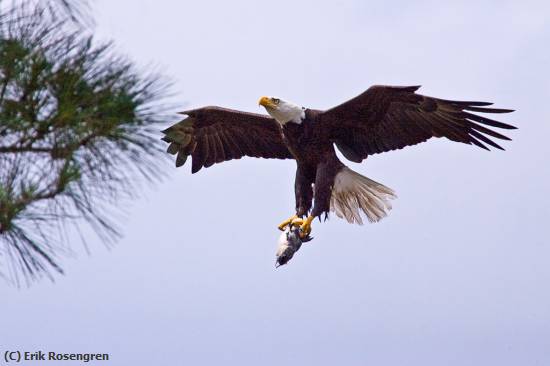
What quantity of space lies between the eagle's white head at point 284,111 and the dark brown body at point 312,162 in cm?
3

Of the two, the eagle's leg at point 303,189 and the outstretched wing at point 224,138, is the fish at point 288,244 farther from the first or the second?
the outstretched wing at point 224,138

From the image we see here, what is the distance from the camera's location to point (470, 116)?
5863 millimetres

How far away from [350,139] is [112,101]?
10.9 ft

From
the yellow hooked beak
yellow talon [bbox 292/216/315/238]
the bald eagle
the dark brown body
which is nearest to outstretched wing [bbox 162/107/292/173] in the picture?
the bald eagle

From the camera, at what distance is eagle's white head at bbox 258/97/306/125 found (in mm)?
5934

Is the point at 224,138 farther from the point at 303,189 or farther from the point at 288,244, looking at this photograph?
the point at 288,244

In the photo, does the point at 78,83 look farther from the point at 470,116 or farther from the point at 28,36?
the point at 470,116

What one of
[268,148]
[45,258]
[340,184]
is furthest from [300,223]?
[45,258]

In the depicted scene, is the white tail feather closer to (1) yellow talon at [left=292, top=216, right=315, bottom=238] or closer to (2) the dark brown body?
(2) the dark brown body

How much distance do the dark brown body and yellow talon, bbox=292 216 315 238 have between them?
0.08 meters

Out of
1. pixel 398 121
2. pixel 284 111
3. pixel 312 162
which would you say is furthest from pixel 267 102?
pixel 398 121

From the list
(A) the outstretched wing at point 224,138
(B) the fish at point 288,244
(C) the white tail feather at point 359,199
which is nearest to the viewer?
(B) the fish at point 288,244

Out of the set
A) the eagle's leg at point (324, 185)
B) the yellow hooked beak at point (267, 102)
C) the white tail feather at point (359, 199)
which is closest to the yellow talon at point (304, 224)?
the eagle's leg at point (324, 185)

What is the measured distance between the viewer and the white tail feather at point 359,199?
621 cm
